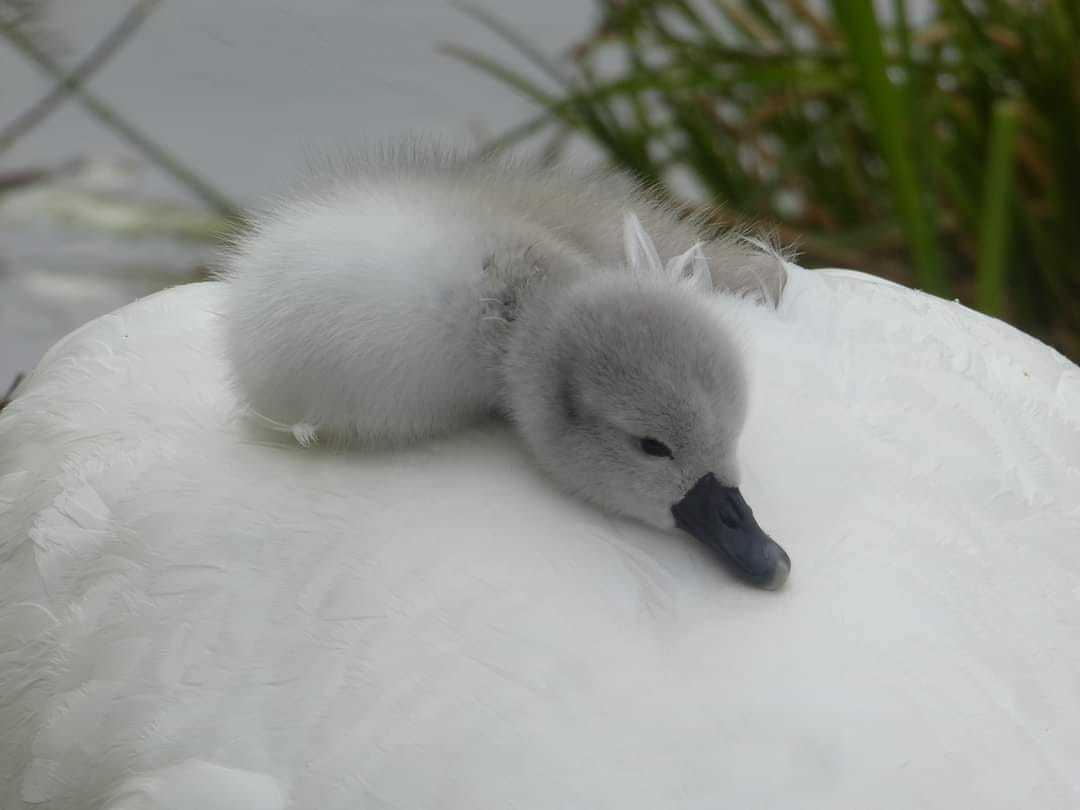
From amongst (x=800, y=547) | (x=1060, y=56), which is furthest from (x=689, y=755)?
(x=1060, y=56)

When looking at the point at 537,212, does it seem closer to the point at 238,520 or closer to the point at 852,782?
the point at 238,520

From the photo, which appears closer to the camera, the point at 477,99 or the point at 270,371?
the point at 270,371

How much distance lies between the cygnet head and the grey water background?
1970 mm

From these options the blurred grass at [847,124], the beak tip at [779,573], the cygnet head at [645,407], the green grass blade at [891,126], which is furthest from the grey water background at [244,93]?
the beak tip at [779,573]

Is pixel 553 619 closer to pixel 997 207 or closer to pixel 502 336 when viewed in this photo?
pixel 502 336

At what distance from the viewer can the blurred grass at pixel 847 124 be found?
7.95 ft

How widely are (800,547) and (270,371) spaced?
38cm

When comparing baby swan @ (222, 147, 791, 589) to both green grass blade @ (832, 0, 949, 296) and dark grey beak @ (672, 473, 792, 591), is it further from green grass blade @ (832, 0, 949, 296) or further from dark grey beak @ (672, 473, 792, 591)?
green grass blade @ (832, 0, 949, 296)

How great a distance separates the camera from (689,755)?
975mm

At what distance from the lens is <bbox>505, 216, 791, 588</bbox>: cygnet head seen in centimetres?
106

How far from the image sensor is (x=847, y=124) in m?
2.79

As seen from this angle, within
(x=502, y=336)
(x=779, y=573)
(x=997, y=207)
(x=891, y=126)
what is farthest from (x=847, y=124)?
(x=779, y=573)

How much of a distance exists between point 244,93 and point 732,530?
268 centimetres

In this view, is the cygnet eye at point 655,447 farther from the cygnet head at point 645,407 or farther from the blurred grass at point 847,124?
the blurred grass at point 847,124
